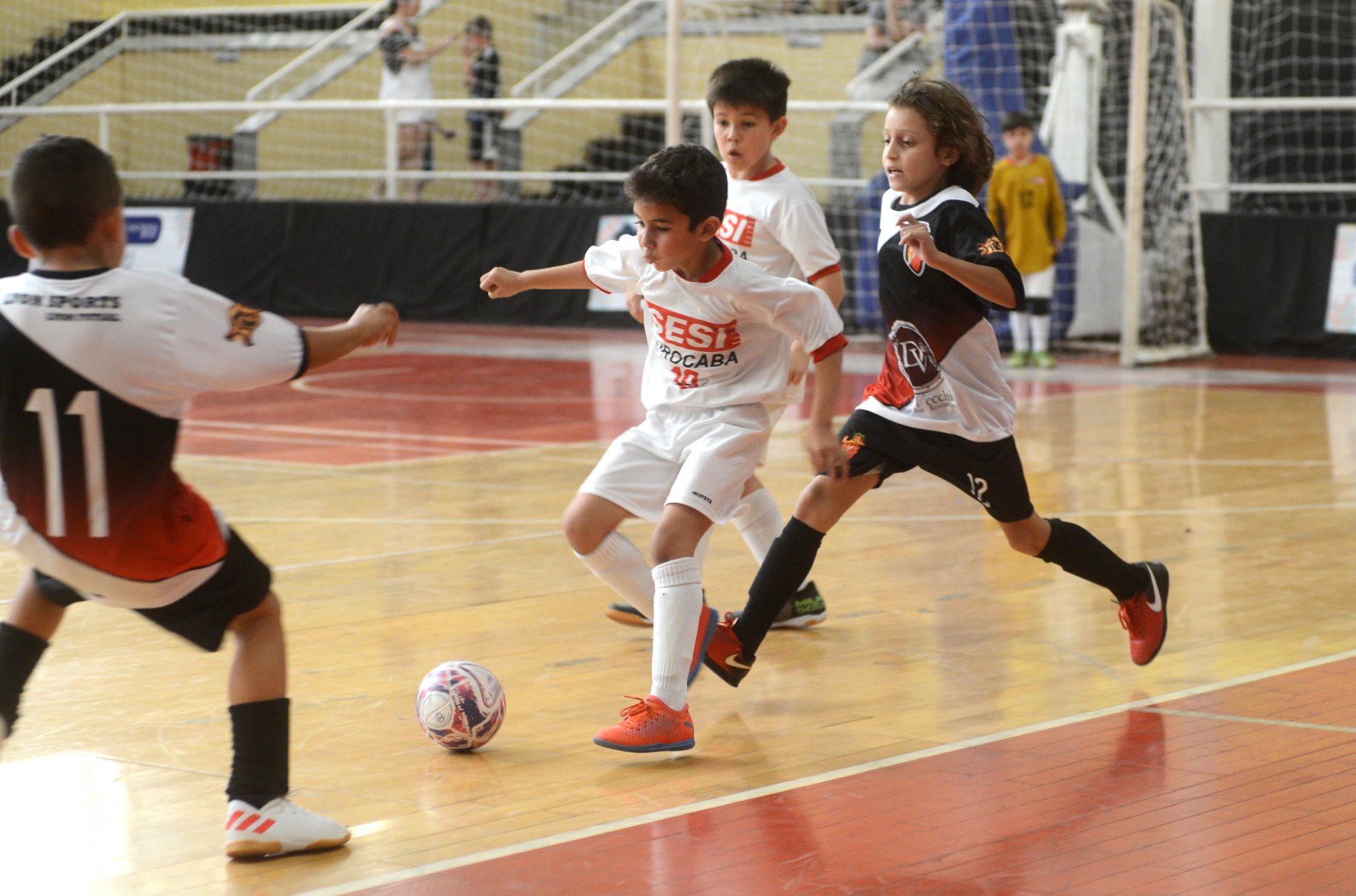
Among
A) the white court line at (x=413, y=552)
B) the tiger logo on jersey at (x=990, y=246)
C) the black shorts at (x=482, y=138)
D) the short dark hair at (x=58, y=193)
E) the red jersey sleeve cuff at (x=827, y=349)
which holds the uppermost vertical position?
the black shorts at (x=482, y=138)

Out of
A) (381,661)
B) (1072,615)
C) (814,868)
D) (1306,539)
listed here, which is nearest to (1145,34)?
(1306,539)

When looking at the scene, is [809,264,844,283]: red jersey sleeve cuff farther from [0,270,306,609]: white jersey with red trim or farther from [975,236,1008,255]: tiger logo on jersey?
[0,270,306,609]: white jersey with red trim

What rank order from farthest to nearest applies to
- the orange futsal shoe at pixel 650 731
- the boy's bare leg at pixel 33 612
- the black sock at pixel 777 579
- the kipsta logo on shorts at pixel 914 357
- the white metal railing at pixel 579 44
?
the white metal railing at pixel 579 44
the kipsta logo on shorts at pixel 914 357
the black sock at pixel 777 579
the orange futsal shoe at pixel 650 731
the boy's bare leg at pixel 33 612

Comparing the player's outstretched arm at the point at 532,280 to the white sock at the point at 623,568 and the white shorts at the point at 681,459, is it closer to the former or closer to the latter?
the white shorts at the point at 681,459

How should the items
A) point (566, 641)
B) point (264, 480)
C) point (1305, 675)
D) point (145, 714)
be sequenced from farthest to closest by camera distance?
point (264, 480) < point (566, 641) < point (1305, 675) < point (145, 714)

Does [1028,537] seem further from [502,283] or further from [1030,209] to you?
[1030,209]

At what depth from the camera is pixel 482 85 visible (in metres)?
20.6

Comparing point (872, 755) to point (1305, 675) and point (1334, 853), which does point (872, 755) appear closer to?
point (1334, 853)

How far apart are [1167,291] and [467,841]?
13269 mm

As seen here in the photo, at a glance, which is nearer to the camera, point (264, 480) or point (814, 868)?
point (814, 868)

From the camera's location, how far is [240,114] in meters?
22.5

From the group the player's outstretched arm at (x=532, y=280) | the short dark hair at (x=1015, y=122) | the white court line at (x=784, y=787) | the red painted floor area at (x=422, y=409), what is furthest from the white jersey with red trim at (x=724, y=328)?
the short dark hair at (x=1015, y=122)

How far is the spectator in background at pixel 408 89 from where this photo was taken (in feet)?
64.5

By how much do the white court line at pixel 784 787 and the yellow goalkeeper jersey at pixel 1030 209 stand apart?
997cm
